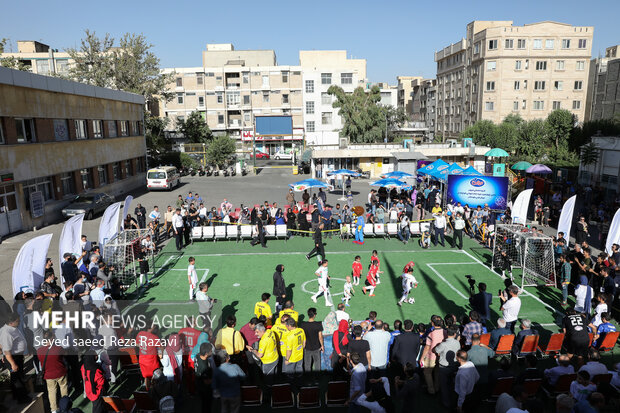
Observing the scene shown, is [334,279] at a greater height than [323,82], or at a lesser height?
lesser

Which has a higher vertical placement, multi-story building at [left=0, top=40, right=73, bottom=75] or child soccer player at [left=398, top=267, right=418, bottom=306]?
multi-story building at [left=0, top=40, right=73, bottom=75]

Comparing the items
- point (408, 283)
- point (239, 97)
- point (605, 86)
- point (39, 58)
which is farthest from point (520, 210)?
point (39, 58)

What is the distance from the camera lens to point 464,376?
7.48 meters

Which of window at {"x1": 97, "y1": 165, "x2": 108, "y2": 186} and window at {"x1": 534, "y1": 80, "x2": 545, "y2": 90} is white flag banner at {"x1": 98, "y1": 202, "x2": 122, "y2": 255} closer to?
window at {"x1": 97, "y1": 165, "x2": 108, "y2": 186}

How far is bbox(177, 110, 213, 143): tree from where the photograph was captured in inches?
2315

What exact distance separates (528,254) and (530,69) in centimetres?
6073

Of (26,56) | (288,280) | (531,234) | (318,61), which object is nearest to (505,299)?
(531,234)

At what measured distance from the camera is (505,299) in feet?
35.7

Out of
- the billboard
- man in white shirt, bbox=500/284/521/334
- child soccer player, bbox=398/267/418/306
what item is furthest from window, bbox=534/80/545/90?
man in white shirt, bbox=500/284/521/334

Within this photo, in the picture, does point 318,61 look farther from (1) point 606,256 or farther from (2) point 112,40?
(1) point 606,256

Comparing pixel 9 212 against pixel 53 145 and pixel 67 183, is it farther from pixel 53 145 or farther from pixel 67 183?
pixel 67 183

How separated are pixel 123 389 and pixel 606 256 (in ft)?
47.6

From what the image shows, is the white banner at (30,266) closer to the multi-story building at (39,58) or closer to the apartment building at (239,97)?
the apartment building at (239,97)

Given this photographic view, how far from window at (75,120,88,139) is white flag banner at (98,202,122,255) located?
17.4 meters
